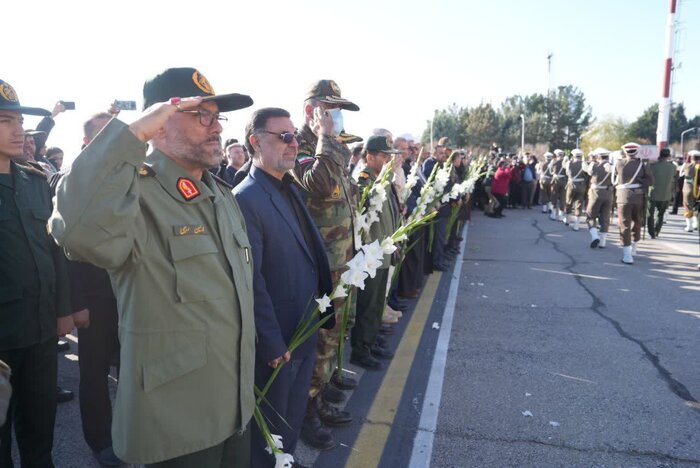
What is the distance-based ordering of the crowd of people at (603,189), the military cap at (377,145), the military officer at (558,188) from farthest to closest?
the military officer at (558,188)
the crowd of people at (603,189)
the military cap at (377,145)

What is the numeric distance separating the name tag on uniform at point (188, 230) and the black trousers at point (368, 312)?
2.64 m

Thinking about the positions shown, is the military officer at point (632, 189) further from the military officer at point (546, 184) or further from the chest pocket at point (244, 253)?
the chest pocket at point (244, 253)

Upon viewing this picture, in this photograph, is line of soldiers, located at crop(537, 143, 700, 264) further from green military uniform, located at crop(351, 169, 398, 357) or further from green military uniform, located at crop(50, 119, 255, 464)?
green military uniform, located at crop(50, 119, 255, 464)

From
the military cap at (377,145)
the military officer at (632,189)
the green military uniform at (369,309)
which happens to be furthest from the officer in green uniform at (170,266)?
the military officer at (632,189)

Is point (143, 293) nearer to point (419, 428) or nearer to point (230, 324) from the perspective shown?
point (230, 324)

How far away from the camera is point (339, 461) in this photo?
10.0 ft

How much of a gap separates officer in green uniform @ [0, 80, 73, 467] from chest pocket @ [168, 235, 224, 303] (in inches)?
51.4

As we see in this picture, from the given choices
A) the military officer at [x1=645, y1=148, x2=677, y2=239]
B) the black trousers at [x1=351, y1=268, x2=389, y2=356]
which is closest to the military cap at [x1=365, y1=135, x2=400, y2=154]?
the black trousers at [x1=351, y1=268, x2=389, y2=356]

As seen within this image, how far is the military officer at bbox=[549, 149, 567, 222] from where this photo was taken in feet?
50.1

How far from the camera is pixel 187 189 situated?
73.2 inches

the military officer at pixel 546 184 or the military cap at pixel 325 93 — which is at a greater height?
the military cap at pixel 325 93

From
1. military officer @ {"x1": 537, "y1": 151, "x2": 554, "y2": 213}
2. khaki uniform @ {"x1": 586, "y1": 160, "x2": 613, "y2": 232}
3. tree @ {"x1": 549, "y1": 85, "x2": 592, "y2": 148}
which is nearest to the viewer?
khaki uniform @ {"x1": 586, "y1": 160, "x2": 613, "y2": 232}

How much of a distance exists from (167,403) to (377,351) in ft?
10.1

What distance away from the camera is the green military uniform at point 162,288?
1.49 metres
